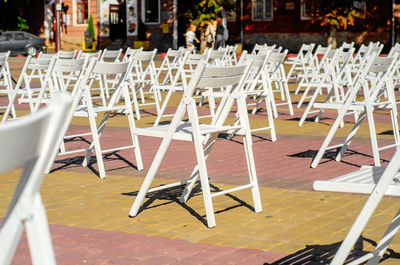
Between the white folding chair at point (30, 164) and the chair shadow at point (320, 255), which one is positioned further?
the chair shadow at point (320, 255)

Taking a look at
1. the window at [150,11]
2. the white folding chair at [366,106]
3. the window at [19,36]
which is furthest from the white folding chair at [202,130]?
the window at [150,11]

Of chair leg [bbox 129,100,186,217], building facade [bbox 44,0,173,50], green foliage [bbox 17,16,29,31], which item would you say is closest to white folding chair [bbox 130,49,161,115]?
chair leg [bbox 129,100,186,217]

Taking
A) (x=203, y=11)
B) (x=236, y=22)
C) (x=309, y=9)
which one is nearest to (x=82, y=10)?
(x=236, y=22)

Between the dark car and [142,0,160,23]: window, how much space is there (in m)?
7.26

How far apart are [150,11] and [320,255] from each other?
4343 centimetres

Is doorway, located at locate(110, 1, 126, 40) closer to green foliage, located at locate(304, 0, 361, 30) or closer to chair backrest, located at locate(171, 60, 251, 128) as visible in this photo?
green foliage, located at locate(304, 0, 361, 30)

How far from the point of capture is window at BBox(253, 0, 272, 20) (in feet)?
143

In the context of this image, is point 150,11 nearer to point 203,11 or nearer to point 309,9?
point 203,11

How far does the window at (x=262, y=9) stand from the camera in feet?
143

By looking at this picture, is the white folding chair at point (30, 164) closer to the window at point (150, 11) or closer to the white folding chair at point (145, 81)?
the white folding chair at point (145, 81)

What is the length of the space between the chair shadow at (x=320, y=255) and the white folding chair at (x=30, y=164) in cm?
273

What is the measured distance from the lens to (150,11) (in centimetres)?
4744

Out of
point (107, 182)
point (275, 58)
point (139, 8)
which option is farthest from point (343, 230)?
point (139, 8)

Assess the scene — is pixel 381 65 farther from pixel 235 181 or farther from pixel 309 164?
pixel 235 181
